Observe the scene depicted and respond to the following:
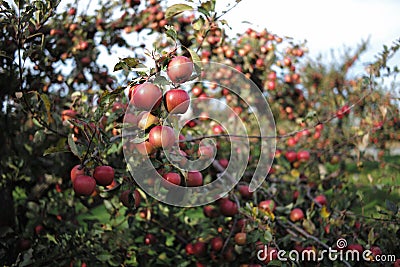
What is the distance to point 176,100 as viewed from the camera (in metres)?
0.95

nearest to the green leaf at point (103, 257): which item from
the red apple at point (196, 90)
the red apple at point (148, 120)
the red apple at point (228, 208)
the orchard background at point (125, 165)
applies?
the orchard background at point (125, 165)

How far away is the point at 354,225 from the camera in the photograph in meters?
1.64

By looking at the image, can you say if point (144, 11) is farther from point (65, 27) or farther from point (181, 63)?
point (181, 63)

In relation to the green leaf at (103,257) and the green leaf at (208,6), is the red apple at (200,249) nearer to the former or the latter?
the green leaf at (103,257)

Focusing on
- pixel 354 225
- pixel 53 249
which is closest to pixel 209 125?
pixel 354 225

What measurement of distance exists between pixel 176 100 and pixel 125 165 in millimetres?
578

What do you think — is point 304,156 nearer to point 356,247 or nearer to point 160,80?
point 356,247

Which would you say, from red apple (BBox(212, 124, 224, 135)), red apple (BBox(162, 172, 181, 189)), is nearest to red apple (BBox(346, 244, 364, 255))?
red apple (BBox(162, 172, 181, 189))

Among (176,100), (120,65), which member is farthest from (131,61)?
(176,100)

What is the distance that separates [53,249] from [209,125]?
1.30 metres

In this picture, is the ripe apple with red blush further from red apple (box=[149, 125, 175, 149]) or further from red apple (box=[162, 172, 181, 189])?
red apple (box=[149, 125, 175, 149])

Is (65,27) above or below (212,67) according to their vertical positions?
above

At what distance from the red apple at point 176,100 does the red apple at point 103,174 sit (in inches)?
9.5

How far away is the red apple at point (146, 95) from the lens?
924 millimetres
